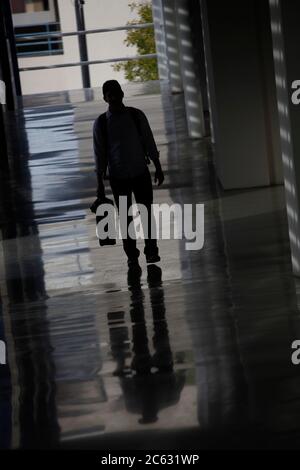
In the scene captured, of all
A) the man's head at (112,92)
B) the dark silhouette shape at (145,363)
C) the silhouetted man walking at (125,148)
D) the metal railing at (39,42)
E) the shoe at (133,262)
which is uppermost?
the metal railing at (39,42)

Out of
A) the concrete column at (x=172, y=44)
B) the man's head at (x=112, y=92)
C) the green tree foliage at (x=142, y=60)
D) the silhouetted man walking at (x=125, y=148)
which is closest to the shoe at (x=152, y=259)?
the silhouetted man walking at (x=125, y=148)

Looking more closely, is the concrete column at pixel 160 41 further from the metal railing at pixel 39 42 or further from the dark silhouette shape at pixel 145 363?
the dark silhouette shape at pixel 145 363

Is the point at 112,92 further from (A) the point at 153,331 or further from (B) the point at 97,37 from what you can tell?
(B) the point at 97,37

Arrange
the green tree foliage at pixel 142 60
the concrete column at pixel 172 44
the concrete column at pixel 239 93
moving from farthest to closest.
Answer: the green tree foliage at pixel 142 60
the concrete column at pixel 172 44
the concrete column at pixel 239 93

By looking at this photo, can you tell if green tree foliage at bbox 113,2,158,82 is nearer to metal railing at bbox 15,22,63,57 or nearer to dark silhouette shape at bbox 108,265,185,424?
metal railing at bbox 15,22,63,57

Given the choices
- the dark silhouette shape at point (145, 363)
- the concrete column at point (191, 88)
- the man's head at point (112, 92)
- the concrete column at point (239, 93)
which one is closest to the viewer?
the dark silhouette shape at point (145, 363)

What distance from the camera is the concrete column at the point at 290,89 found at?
354 inches

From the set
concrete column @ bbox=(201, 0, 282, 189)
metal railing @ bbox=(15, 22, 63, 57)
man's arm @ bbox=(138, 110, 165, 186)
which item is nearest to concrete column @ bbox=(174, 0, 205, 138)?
concrete column @ bbox=(201, 0, 282, 189)

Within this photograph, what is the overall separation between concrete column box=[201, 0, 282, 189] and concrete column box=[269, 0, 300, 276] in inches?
169

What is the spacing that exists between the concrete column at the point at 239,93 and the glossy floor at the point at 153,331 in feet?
1.18

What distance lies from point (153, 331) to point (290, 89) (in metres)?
2.05

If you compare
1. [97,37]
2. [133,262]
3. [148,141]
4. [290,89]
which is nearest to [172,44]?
[133,262]

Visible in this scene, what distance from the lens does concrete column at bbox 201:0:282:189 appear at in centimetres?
1370

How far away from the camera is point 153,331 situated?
849 centimetres
